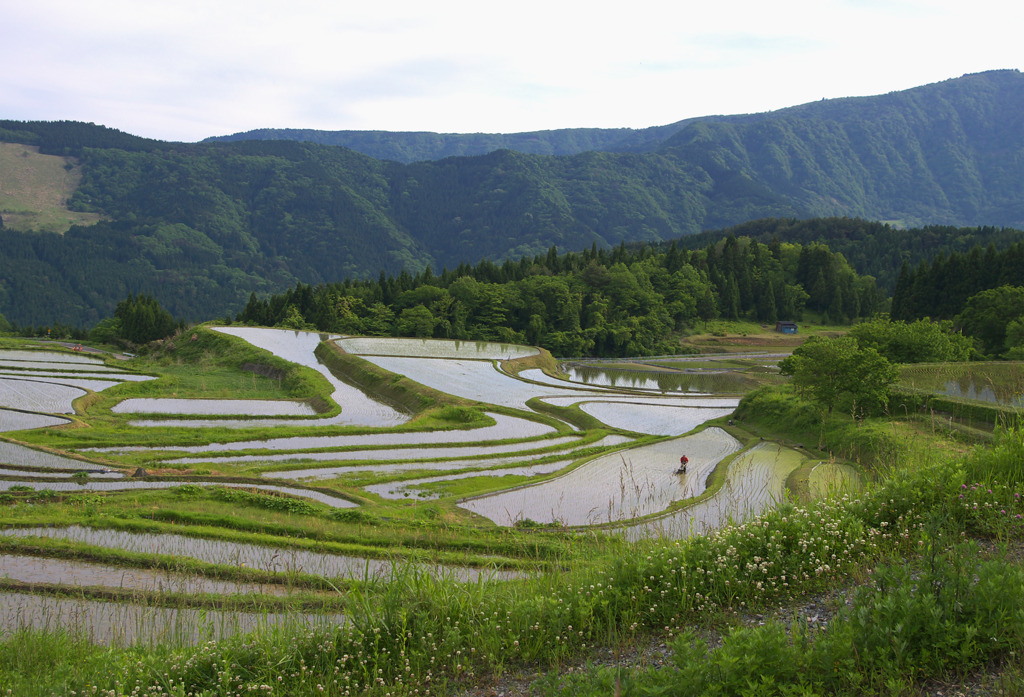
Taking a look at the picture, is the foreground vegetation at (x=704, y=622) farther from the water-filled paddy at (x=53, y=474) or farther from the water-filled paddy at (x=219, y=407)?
the water-filled paddy at (x=219, y=407)

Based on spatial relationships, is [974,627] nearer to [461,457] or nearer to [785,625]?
[785,625]

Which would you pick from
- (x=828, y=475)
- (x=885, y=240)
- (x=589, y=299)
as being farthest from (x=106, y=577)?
(x=885, y=240)

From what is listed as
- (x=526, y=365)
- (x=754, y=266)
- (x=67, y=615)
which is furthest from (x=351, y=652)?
(x=754, y=266)

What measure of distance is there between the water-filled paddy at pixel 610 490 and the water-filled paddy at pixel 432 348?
3622 cm

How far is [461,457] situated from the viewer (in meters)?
27.8

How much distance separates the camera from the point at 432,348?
6900 centimetres

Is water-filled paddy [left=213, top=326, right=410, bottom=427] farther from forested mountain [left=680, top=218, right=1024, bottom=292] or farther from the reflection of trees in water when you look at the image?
forested mountain [left=680, top=218, right=1024, bottom=292]

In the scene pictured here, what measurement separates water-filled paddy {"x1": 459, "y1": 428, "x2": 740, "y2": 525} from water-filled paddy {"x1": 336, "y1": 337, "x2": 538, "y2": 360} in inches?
1426

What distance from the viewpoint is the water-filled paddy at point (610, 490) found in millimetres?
19328

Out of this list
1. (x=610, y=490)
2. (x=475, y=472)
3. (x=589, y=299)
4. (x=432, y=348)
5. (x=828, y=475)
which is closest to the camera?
(x=610, y=490)

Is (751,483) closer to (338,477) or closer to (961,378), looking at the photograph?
(338,477)

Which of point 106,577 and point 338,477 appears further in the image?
point 338,477

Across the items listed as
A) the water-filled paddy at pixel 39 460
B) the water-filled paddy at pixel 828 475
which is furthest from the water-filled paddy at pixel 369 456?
the water-filled paddy at pixel 828 475

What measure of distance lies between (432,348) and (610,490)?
160ft
